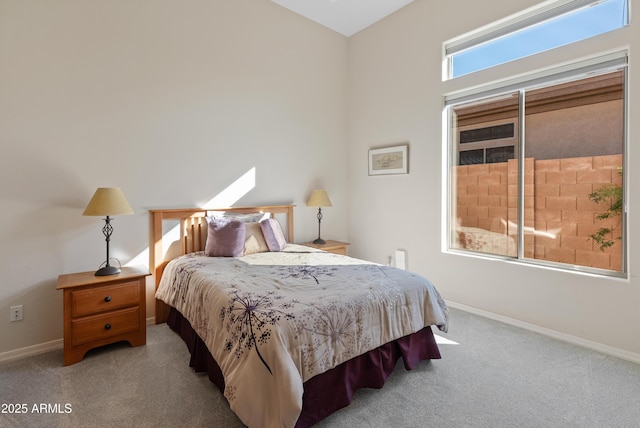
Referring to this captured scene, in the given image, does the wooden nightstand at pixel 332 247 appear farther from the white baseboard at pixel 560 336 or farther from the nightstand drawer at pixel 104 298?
the nightstand drawer at pixel 104 298

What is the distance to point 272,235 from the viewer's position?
333cm

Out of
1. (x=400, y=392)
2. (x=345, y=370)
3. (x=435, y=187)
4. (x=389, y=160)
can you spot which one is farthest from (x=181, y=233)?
(x=435, y=187)

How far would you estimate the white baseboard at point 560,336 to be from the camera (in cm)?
244

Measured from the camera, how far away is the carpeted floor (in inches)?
69.7

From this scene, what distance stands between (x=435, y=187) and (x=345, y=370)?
2.43 metres

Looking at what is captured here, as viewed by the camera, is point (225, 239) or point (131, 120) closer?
point (131, 120)

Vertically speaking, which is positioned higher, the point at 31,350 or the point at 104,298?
the point at 104,298

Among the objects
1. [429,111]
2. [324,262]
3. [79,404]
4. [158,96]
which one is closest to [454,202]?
[429,111]

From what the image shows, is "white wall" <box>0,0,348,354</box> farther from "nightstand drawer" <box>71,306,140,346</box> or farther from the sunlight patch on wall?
"nightstand drawer" <box>71,306,140,346</box>

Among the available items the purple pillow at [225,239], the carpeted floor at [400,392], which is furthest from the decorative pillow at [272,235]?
the carpeted floor at [400,392]

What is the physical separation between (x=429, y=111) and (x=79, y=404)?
3.85m

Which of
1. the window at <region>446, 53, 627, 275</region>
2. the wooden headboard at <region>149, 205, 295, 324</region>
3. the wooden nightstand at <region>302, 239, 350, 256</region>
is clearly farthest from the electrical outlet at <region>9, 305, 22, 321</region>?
the window at <region>446, 53, 627, 275</region>

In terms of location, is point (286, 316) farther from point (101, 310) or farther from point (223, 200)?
point (223, 200)

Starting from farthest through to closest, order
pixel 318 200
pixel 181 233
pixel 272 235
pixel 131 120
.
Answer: pixel 318 200 → pixel 272 235 → pixel 181 233 → pixel 131 120
